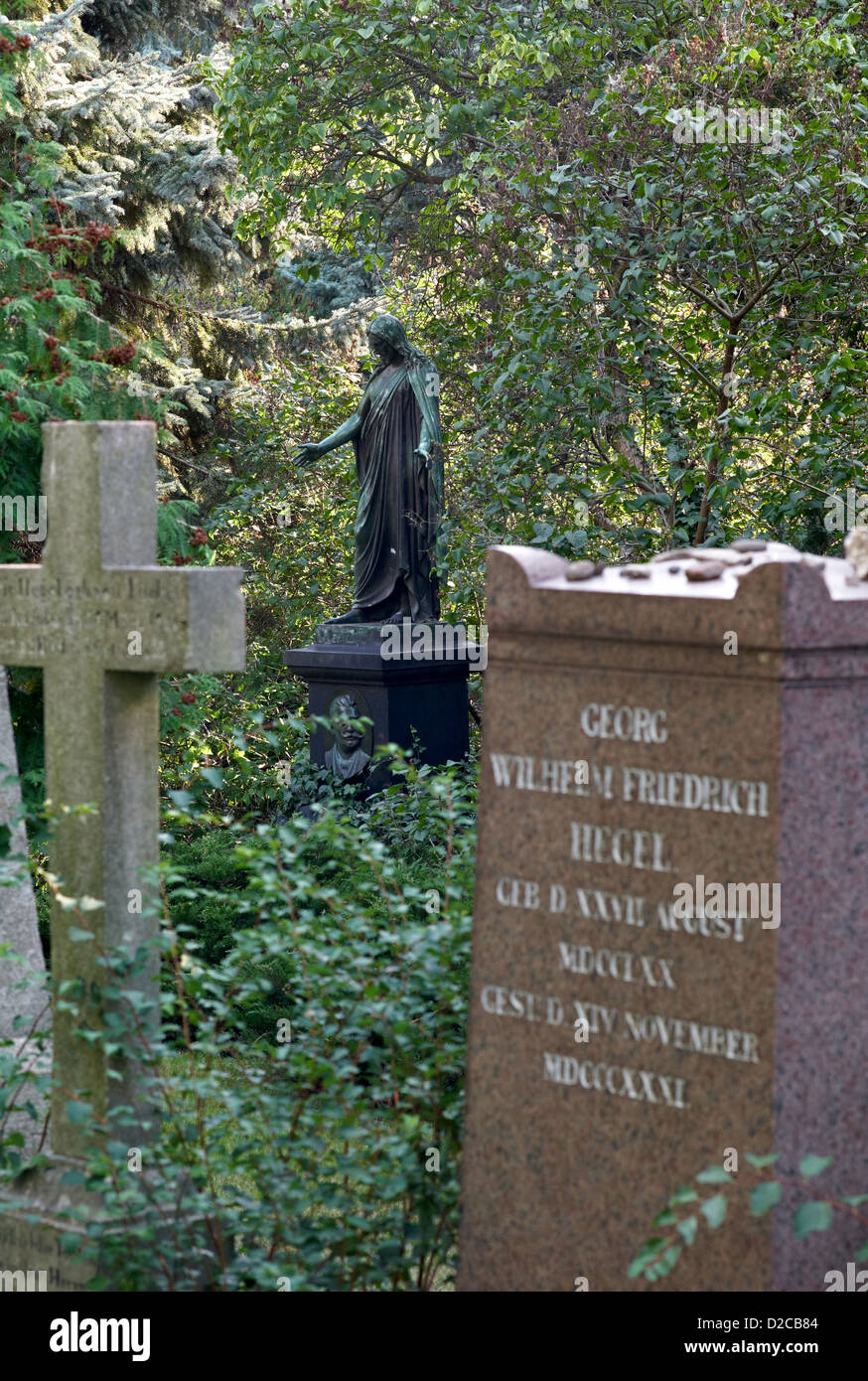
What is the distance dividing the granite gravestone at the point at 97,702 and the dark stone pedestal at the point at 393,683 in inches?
224

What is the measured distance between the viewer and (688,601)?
295 cm

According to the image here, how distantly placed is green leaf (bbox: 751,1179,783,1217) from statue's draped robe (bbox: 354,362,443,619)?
26.3 feet

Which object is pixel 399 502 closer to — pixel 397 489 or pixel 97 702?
pixel 397 489

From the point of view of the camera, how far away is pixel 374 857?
12.5 ft

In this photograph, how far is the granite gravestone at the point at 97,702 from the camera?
360cm

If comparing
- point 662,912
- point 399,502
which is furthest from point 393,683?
point 662,912

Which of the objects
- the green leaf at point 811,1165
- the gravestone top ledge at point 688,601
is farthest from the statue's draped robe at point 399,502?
the green leaf at point 811,1165

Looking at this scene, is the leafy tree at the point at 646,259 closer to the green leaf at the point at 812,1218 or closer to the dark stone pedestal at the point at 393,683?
the dark stone pedestal at the point at 393,683

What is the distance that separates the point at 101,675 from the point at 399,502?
6969 mm

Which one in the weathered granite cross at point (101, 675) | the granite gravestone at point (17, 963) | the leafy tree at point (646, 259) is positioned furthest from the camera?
the leafy tree at point (646, 259)

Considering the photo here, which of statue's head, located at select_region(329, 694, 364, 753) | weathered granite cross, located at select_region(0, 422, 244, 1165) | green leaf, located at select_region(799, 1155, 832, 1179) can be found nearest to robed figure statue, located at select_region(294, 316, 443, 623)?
statue's head, located at select_region(329, 694, 364, 753)

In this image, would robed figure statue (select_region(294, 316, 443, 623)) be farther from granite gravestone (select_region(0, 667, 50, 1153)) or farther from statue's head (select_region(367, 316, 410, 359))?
granite gravestone (select_region(0, 667, 50, 1153))

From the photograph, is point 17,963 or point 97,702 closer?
point 97,702

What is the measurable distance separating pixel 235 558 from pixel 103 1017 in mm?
11759
